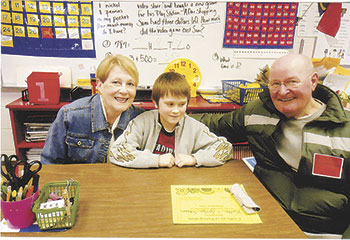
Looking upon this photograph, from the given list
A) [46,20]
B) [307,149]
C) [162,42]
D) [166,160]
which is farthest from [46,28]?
[307,149]

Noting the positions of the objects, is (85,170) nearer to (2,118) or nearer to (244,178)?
(244,178)

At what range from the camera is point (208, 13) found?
2.25 metres

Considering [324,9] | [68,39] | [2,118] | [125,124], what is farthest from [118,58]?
→ [2,118]

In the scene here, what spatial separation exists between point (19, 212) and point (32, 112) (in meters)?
1.59

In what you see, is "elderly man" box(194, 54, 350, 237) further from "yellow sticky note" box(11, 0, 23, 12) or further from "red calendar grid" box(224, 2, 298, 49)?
"yellow sticky note" box(11, 0, 23, 12)

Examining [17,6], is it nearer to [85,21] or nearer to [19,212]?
[85,21]

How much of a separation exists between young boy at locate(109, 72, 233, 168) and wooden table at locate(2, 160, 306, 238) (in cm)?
4

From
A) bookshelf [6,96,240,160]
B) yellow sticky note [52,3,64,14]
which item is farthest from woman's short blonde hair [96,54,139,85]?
yellow sticky note [52,3,64,14]

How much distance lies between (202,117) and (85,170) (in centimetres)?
67

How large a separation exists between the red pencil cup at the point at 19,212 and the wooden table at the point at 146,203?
0.09 ft

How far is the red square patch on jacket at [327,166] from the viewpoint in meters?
1.04

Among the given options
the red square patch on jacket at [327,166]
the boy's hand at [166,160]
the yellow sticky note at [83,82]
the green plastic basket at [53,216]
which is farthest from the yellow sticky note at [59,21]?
the red square patch on jacket at [327,166]

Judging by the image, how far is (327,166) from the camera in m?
1.06

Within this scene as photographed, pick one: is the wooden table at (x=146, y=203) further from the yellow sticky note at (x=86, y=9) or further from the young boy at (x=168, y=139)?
the yellow sticky note at (x=86, y=9)
